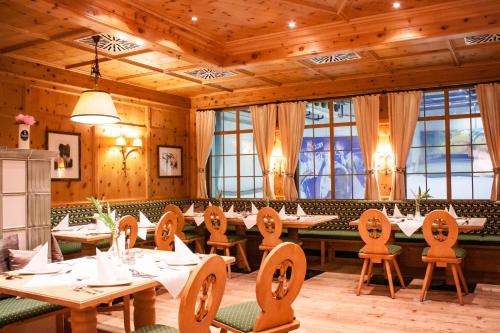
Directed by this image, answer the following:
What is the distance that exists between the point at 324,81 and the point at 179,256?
5690 mm

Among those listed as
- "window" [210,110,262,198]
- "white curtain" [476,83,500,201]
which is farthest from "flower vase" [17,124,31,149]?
"white curtain" [476,83,500,201]

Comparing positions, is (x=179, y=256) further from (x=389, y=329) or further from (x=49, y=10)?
(x=49, y=10)

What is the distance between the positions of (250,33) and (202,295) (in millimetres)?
4174

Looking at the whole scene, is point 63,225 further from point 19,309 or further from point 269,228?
point 19,309

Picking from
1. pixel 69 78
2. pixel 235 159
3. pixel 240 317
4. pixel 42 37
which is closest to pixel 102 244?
pixel 69 78

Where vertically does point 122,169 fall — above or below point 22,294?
above

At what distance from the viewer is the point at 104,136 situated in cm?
791

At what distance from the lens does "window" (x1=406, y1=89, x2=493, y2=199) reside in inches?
300

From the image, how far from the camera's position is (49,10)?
4.43 metres

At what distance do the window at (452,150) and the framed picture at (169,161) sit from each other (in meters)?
4.32

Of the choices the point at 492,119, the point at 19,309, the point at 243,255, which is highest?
the point at 492,119

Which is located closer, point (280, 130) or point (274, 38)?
point (274, 38)

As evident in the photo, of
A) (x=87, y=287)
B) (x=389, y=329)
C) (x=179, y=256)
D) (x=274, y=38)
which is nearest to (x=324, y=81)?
(x=274, y=38)

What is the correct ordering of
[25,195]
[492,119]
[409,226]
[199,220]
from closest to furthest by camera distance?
[25,195] → [409,226] → [492,119] → [199,220]
